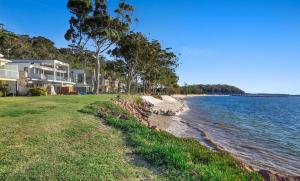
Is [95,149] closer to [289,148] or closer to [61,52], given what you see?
[289,148]

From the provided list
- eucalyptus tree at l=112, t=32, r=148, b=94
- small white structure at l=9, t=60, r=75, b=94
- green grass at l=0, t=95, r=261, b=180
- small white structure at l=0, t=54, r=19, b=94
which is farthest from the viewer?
eucalyptus tree at l=112, t=32, r=148, b=94

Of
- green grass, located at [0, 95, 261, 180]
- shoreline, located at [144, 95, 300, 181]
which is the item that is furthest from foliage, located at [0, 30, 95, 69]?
green grass, located at [0, 95, 261, 180]

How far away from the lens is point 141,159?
32.2ft

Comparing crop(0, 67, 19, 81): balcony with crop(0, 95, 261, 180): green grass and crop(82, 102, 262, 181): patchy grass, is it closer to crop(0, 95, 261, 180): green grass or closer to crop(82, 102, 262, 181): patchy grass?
crop(0, 95, 261, 180): green grass

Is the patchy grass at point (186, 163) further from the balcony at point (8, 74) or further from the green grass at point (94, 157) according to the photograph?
the balcony at point (8, 74)

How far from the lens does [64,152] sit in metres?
9.90

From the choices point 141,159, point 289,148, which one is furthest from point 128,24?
point 141,159

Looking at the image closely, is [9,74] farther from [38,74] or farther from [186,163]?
[186,163]

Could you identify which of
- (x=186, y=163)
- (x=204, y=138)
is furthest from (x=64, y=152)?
(x=204, y=138)

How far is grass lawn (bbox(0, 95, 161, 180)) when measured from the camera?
26.1ft

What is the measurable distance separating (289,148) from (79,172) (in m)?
15.7

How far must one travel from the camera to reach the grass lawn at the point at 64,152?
7.95 metres

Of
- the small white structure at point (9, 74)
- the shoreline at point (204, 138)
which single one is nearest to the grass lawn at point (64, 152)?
the shoreline at point (204, 138)

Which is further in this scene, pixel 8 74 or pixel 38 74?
pixel 38 74
